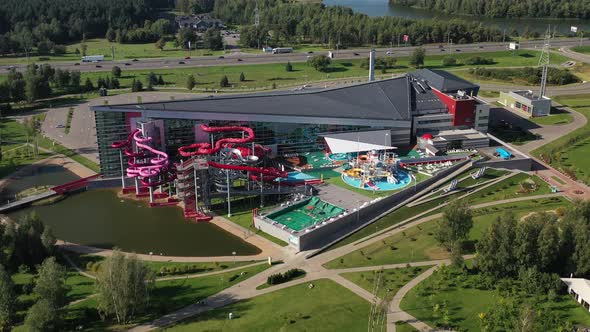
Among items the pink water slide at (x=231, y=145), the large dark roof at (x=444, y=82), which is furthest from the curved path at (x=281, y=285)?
the large dark roof at (x=444, y=82)

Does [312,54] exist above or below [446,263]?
above

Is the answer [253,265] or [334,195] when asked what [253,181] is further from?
[253,265]

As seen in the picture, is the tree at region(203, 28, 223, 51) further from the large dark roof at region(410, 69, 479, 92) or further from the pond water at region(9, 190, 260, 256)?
the pond water at region(9, 190, 260, 256)

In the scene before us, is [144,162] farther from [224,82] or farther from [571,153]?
[571,153]

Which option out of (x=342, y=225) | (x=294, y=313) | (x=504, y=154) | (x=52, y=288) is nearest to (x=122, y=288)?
(x=52, y=288)

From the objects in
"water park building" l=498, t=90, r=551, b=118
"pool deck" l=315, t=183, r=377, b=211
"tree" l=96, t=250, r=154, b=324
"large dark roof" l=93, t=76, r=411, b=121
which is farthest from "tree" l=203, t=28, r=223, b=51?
"tree" l=96, t=250, r=154, b=324

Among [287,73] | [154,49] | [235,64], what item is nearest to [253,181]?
[287,73]
